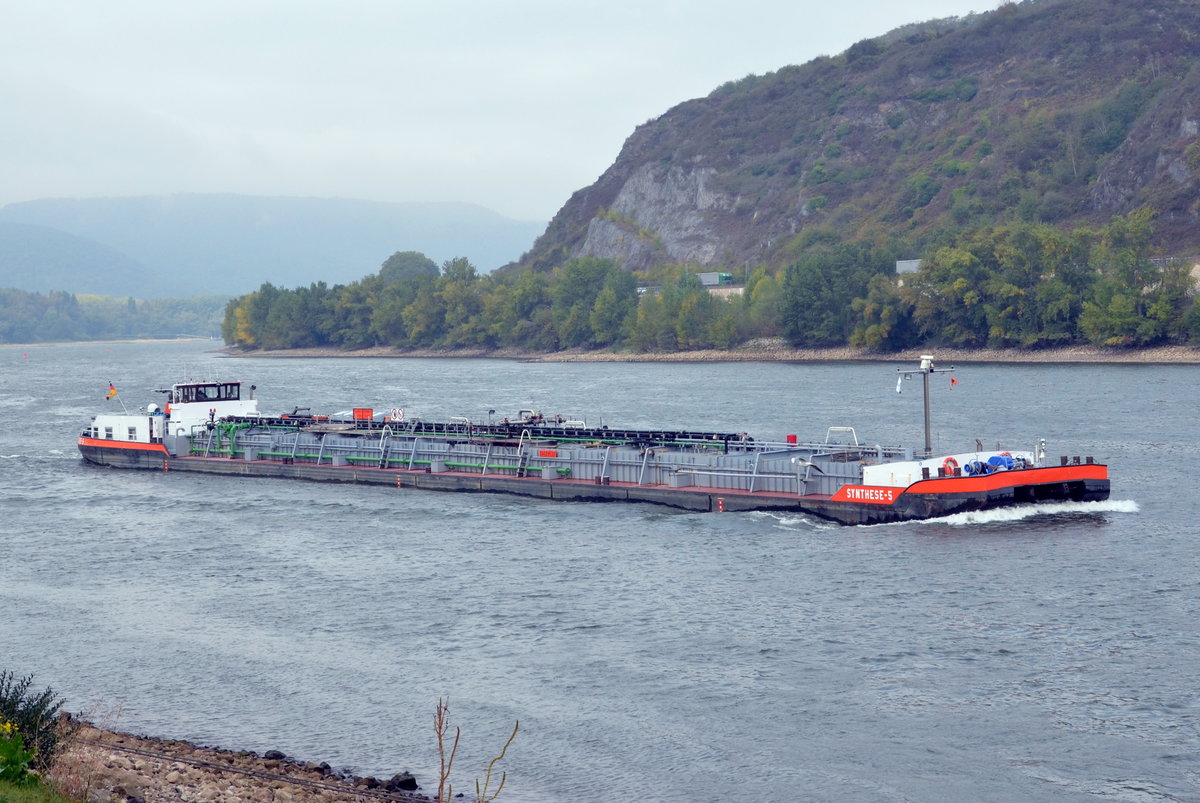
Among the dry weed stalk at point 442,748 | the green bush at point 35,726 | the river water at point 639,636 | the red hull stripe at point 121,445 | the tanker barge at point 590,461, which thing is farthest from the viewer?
the red hull stripe at point 121,445

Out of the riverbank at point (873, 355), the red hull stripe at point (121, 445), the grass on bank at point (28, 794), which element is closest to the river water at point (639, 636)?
the grass on bank at point (28, 794)

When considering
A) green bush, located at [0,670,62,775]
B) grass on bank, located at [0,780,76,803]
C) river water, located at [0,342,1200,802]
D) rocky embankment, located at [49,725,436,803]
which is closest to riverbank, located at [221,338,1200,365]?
river water, located at [0,342,1200,802]

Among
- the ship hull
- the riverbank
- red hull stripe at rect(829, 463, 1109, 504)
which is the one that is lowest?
the ship hull

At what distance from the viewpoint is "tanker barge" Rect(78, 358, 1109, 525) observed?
155ft

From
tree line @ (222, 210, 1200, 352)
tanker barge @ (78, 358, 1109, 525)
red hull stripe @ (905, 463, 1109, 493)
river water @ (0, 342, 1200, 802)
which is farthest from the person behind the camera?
tree line @ (222, 210, 1200, 352)

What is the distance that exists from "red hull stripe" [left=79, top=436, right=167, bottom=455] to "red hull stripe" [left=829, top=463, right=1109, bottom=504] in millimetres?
42548

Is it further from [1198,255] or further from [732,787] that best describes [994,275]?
[732,787]

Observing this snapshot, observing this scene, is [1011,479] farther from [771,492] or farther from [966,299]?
[966,299]

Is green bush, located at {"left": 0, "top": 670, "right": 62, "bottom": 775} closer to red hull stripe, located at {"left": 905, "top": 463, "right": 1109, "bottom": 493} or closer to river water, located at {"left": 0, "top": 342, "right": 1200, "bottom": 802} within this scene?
river water, located at {"left": 0, "top": 342, "right": 1200, "bottom": 802}

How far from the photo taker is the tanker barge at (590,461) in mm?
47219

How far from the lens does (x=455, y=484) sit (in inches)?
2399

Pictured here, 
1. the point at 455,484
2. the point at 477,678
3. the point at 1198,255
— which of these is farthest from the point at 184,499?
the point at 1198,255

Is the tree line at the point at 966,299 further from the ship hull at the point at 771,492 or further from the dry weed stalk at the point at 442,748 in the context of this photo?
the dry weed stalk at the point at 442,748

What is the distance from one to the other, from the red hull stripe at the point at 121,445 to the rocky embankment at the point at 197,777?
4844 centimetres
